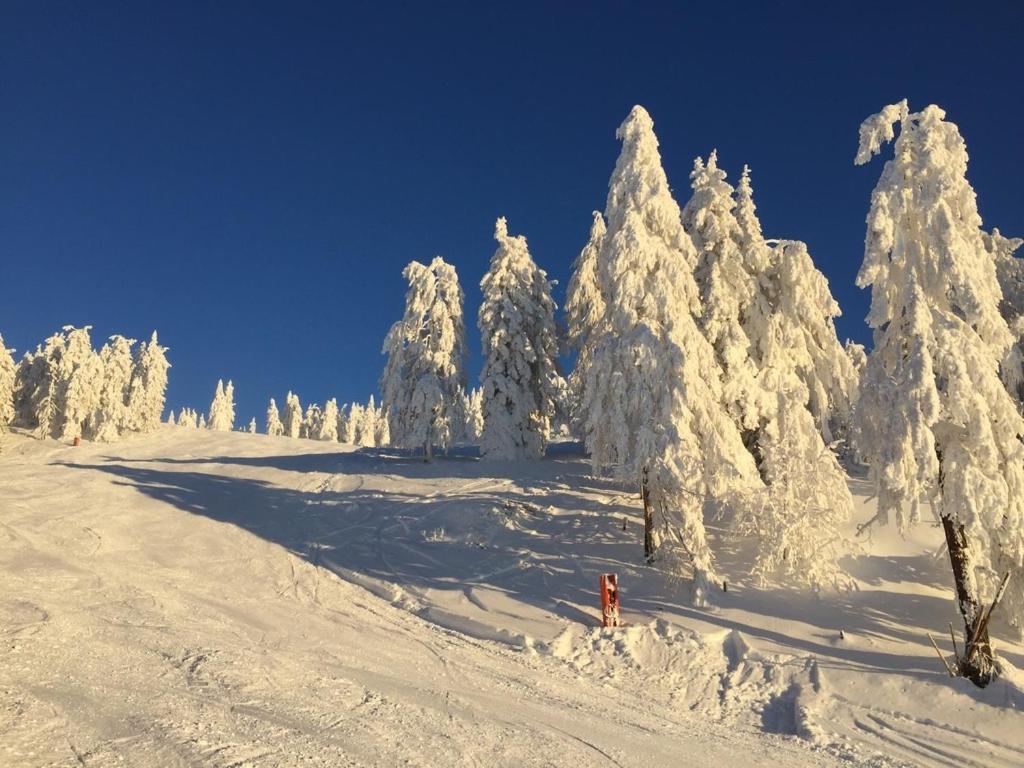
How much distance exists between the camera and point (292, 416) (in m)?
126

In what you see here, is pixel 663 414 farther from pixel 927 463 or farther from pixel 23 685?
pixel 23 685

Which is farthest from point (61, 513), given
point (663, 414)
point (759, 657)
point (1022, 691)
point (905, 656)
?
point (1022, 691)

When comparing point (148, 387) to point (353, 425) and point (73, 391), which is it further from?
point (353, 425)

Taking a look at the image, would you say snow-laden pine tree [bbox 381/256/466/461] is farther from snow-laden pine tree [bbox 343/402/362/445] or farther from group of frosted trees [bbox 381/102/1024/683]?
snow-laden pine tree [bbox 343/402/362/445]

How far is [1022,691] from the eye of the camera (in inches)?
386

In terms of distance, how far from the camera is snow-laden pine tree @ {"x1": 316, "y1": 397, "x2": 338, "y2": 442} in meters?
121

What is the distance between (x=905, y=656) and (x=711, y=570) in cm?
442

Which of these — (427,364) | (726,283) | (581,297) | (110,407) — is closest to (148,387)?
(110,407)

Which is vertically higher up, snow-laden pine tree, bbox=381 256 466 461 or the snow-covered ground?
snow-laden pine tree, bbox=381 256 466 461

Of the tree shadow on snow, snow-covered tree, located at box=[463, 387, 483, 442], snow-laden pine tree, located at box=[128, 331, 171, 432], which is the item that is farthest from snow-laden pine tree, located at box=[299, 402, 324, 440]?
the tree shadow on snow

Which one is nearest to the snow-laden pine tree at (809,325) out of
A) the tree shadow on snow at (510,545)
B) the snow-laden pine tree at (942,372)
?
the tree shadow on snow at (510,545)

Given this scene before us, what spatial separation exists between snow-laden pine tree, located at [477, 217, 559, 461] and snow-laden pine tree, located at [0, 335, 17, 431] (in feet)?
131

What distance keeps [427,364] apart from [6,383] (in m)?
36.3

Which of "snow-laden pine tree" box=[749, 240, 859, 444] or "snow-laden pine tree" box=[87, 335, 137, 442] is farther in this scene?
"snow-laden pine tree" box=[87, 335, 137, 442]
